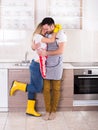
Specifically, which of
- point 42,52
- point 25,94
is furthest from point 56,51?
point 25,94

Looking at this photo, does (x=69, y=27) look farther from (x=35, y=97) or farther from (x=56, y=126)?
(x=56, y=126)

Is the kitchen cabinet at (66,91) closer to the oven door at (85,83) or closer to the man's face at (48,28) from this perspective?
the oven door at (85,83)

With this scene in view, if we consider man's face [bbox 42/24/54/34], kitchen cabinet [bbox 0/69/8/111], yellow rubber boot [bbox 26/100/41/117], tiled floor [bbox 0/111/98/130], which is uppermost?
man's face [bbox 42/24/54/34]

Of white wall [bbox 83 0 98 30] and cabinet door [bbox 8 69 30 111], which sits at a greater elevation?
white wall [bbox 83 0 98 30]

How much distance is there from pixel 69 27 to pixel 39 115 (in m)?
1.48

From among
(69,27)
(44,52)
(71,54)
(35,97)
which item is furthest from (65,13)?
(35,97)

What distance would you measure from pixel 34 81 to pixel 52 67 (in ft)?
1.17

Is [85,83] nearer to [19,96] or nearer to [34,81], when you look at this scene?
[34,81]

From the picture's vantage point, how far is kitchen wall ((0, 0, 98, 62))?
15.3 ft

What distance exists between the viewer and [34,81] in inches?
164

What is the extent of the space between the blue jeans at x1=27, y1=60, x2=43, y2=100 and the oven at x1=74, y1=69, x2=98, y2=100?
1.90 feet

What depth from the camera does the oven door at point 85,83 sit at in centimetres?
439

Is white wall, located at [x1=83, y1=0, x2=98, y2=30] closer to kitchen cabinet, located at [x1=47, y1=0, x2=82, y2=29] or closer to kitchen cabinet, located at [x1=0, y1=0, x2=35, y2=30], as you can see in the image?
kitchen cabinet, located at [x1=47, y1=0, x2=82, y2=29]

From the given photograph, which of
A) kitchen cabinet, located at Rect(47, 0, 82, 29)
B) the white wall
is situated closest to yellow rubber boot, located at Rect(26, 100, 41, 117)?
kitchen cabinet, located at Rect(47, 0, 82, 29)
